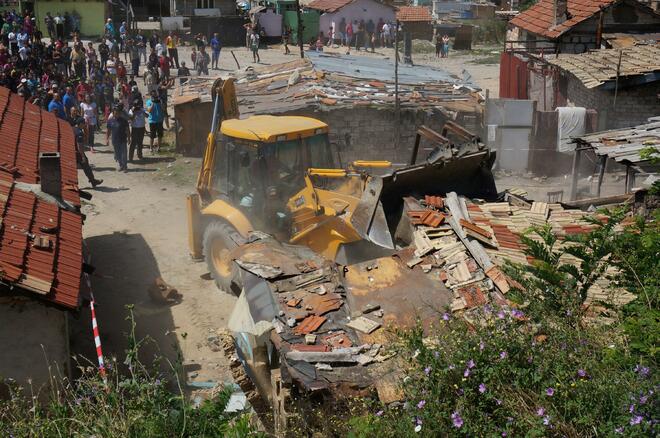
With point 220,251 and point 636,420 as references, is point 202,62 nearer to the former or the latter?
point 220,251

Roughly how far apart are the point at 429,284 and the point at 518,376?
9.81 feet

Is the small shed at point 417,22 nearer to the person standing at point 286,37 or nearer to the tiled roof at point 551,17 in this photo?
the person standing at point 286,37

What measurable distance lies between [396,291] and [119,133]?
40.6 ft

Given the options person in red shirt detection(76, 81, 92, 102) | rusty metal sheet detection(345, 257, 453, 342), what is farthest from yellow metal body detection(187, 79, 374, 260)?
person in red shirt detection(76, 81, 92, 102)

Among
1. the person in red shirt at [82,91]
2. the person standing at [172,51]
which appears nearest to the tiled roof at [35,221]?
the person in red shirt at [82,91]

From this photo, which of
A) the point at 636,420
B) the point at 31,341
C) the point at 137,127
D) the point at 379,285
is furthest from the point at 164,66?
the point at 636,420

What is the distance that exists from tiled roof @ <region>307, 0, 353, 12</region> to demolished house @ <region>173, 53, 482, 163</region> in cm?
2005

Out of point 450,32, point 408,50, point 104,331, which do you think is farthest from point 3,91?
point 450,32

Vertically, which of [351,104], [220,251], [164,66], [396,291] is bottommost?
[220,251]

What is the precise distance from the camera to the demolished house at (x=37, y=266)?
8117 mm

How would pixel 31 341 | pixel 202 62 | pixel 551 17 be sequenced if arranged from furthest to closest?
pixel 202 62 < pixel 551 17 < pixel 31 341

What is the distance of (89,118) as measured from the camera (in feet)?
69.0

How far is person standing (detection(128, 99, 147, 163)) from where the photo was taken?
65.8 ft

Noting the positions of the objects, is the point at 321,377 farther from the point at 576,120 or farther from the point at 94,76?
the point at 94,76
